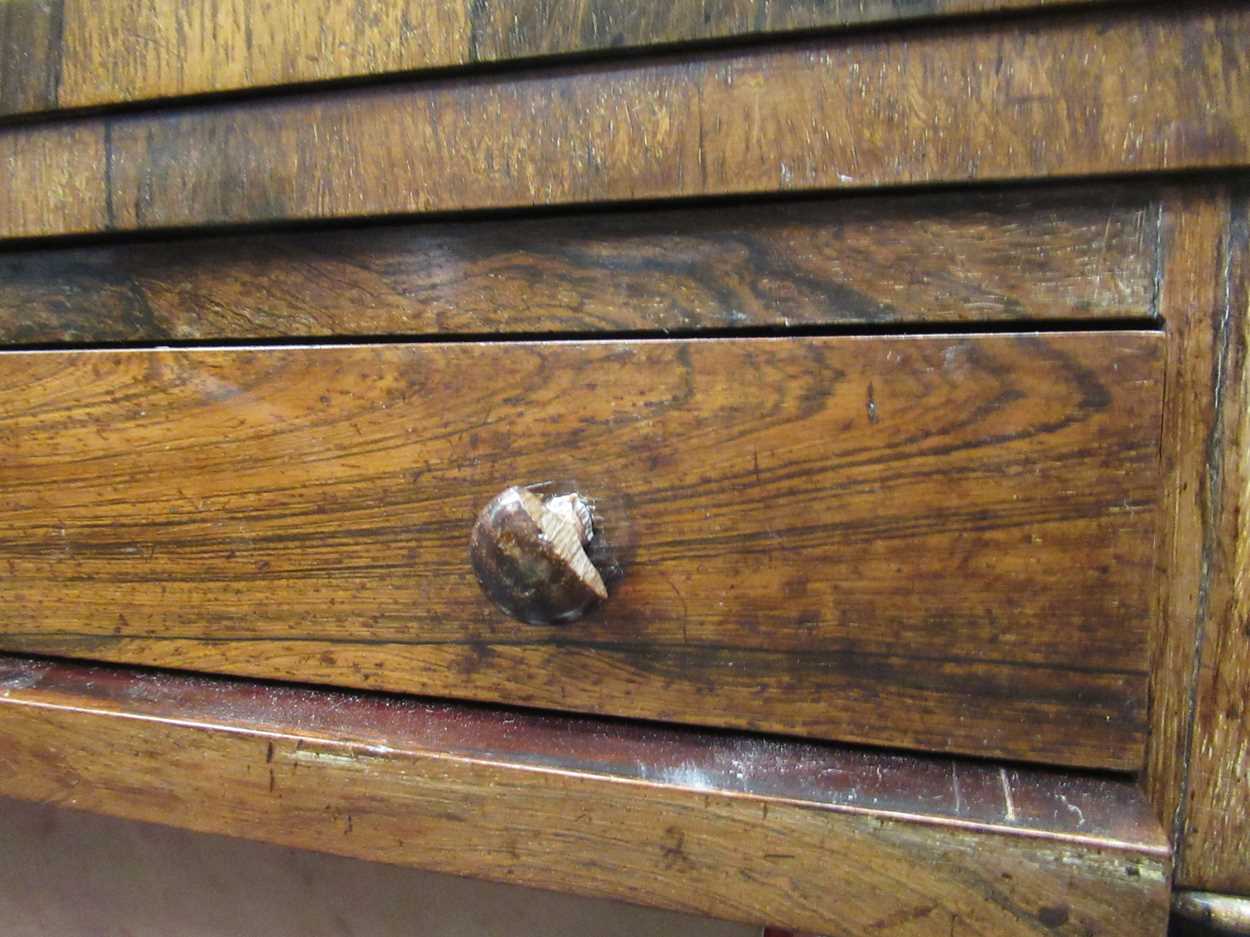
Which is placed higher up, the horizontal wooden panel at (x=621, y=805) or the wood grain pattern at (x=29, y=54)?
the wood grain pattern at (x=29, y=54)

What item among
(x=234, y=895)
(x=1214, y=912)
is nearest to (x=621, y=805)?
(x=1214, y=912)

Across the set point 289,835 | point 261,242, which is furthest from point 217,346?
point 289,835

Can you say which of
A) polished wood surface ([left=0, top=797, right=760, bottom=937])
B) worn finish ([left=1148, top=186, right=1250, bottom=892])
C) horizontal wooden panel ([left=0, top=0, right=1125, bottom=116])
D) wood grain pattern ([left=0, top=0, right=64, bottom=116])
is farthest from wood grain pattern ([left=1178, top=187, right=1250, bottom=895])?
wood grain pattern ([left=0, top=0, right=64, bottom=116])

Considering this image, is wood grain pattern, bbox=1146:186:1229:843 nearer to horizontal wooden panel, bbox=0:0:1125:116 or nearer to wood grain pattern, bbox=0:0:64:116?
horizontal wooden panel, bbox=0:0:1125:116

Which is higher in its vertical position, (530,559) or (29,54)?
(29,54)

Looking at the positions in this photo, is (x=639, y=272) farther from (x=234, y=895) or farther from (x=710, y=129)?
(x=234, y=895)

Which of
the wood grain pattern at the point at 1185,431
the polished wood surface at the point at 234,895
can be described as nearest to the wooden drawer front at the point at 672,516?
the wood grain pattern at the point at 1185,431

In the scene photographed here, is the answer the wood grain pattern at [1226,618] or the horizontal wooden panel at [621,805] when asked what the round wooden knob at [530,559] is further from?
the wood grain pattern at [1226,618]
